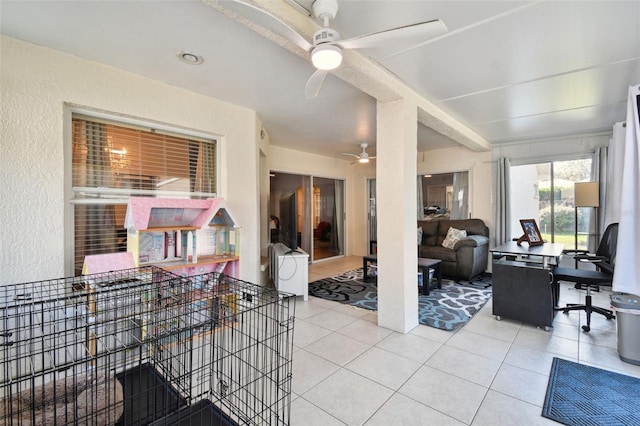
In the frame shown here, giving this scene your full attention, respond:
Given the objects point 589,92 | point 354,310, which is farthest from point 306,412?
point 589,92

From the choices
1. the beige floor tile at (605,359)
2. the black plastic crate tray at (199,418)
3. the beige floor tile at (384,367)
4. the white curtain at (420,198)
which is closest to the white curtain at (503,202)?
the white curtain at (420,198)

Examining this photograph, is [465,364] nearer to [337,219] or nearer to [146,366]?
[146,366]

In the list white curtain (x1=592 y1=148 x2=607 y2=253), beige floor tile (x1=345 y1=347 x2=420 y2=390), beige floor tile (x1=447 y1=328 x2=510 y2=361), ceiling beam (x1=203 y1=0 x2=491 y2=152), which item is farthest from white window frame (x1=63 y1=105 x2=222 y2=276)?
white curtain (x1=592 y1=148 x2=607 y2=253)

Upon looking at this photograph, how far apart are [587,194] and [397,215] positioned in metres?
3.66

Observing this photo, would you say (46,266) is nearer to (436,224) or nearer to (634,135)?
(634,135)

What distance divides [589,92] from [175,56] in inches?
162

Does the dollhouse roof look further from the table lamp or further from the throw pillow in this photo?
the table lamp

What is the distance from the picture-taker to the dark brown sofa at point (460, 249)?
4895 millimetres

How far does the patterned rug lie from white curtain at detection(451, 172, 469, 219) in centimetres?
133

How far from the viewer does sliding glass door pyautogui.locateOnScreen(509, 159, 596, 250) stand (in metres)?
4.89

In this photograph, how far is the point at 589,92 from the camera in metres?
3.11

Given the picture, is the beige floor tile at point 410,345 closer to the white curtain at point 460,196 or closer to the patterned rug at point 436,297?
the patterned rug at point 436,297

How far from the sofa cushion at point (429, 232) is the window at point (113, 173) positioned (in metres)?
4.57

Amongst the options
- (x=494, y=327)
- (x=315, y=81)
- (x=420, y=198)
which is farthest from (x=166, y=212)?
(x=420, y=198)
